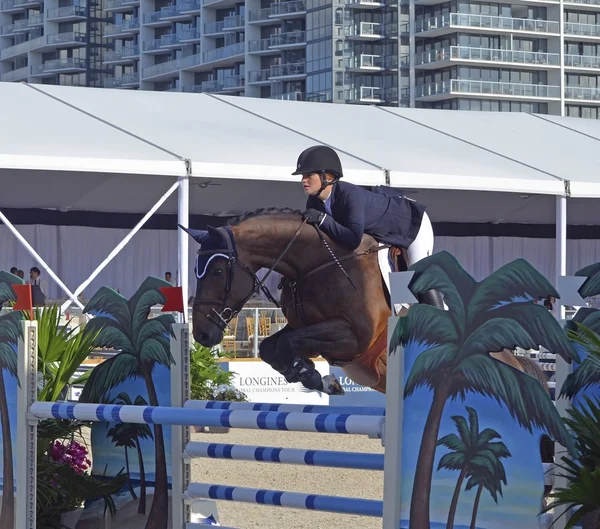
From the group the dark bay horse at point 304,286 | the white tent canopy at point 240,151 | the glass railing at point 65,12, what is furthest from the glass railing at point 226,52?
A: the dark bay horse at point 304,286

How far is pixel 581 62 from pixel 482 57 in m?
7.18

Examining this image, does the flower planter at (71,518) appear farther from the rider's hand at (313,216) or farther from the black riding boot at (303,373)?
the rider's hand at (313,216)

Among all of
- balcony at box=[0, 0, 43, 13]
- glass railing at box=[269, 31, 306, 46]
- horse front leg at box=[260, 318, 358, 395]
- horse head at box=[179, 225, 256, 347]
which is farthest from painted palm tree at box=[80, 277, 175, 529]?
balcony at box=[0, 0, 43, 13]

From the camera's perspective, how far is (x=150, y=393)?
4914 millimetres

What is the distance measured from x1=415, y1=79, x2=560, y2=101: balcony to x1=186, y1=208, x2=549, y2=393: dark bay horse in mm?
70513

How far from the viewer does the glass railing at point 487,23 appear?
74.8m

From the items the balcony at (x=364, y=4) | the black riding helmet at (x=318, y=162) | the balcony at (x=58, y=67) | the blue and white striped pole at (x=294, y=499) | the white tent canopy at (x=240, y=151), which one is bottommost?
the blue and white striped pole at (x=294, y=499)

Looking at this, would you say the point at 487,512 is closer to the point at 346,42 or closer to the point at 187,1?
the point at 346,42

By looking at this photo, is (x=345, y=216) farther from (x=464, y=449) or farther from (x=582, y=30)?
(x=582, y=30)

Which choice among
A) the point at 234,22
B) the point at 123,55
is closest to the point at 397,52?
the point at 234,22

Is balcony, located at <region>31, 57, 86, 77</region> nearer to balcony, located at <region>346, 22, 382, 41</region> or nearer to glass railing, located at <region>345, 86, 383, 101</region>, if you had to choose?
balcony, located at <region>346, 22, 382, 41</region>

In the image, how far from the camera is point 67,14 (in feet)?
328

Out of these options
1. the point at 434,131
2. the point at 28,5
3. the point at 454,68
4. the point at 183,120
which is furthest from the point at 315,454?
the point at 28,5

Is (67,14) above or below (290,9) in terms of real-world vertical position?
above
